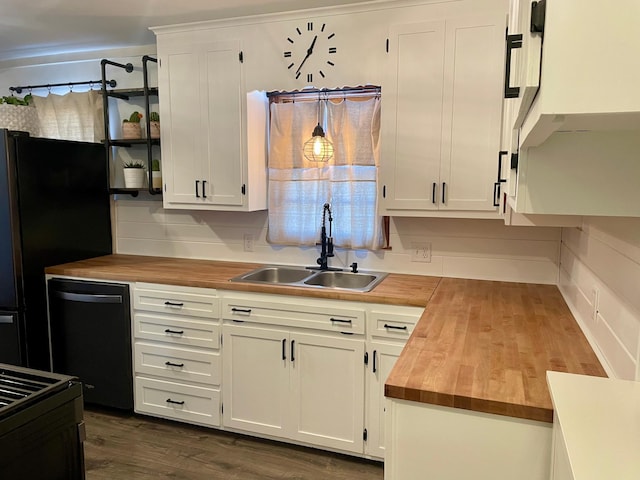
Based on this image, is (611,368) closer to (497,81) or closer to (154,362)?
(497,81)

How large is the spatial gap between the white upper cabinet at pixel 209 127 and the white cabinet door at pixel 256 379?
0.84 metres

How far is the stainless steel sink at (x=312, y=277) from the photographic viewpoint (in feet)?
9.60

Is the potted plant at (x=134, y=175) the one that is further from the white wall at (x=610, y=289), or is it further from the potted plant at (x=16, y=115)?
the white wall at (x=610, y=289)

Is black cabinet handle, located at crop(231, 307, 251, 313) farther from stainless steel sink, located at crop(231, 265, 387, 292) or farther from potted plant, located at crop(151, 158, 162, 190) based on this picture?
potted plant, located at crop(151, 158, 162, 190)

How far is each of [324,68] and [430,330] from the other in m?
1.61

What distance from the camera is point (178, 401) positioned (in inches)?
115

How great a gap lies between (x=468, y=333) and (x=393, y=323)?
1.79 ft

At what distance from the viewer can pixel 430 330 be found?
1.94 m

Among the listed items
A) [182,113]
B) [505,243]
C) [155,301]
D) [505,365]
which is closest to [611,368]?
[505,365]

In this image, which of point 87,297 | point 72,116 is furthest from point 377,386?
point 72,116

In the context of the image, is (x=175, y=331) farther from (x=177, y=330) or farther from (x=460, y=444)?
(x=460, y=444)

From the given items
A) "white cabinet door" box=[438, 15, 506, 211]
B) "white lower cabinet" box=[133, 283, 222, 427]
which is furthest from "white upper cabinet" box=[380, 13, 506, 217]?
"white lower cabinet" box=[133, 283, 222, 427]

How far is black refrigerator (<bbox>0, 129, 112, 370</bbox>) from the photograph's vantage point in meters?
2.93

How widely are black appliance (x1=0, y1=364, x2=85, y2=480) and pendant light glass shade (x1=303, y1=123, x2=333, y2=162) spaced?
1.95 meters
